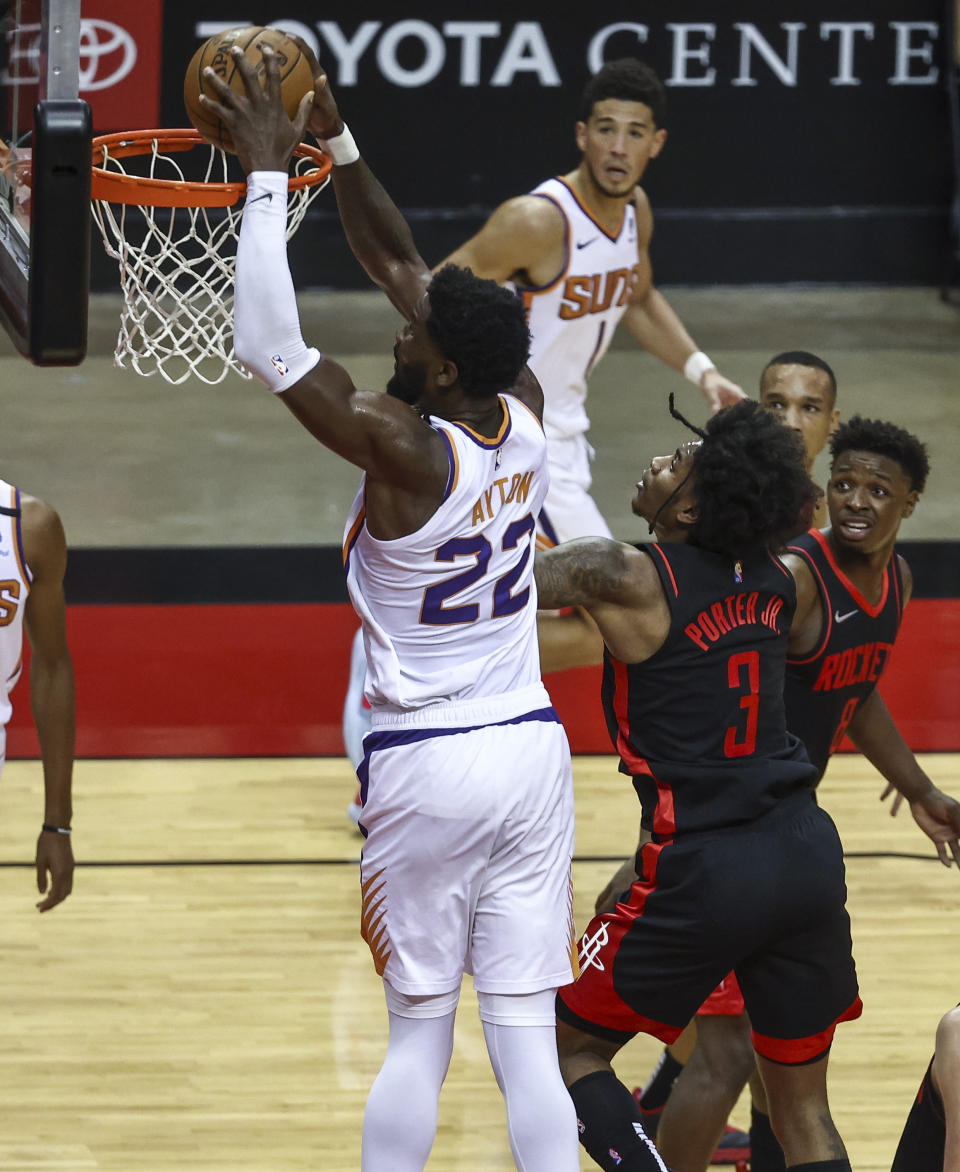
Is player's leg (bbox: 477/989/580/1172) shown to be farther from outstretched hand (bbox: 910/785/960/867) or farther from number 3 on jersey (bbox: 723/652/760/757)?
outstretched hand (bbox: 910/785/960/867)

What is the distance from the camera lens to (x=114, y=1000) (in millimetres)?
4617

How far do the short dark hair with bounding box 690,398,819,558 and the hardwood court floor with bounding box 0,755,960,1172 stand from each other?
4.91 feet

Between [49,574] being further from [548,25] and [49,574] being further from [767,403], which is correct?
[548,25]

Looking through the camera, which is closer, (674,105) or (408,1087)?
(408,1087)

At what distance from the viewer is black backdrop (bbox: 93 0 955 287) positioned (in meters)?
12.3

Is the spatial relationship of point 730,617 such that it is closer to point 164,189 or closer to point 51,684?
point 164,189

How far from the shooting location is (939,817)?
4074 mm

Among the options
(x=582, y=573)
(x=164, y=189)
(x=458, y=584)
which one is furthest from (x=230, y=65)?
(x=582, y=573)

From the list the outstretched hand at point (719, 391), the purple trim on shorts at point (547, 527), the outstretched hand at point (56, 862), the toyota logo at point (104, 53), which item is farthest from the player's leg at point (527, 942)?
the toyota logo at point (104, 53)

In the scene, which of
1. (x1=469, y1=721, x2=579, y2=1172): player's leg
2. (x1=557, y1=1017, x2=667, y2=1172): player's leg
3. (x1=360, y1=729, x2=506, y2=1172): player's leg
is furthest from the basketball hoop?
(x1=557, y1=1017, x2=667, y2=1172): player's leg

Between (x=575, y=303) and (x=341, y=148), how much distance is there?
8.21 feet

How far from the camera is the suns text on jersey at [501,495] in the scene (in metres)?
3.25

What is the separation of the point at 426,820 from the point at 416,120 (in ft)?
32.1

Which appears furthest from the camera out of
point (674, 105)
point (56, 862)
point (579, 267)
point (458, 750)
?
point (674, 105)
